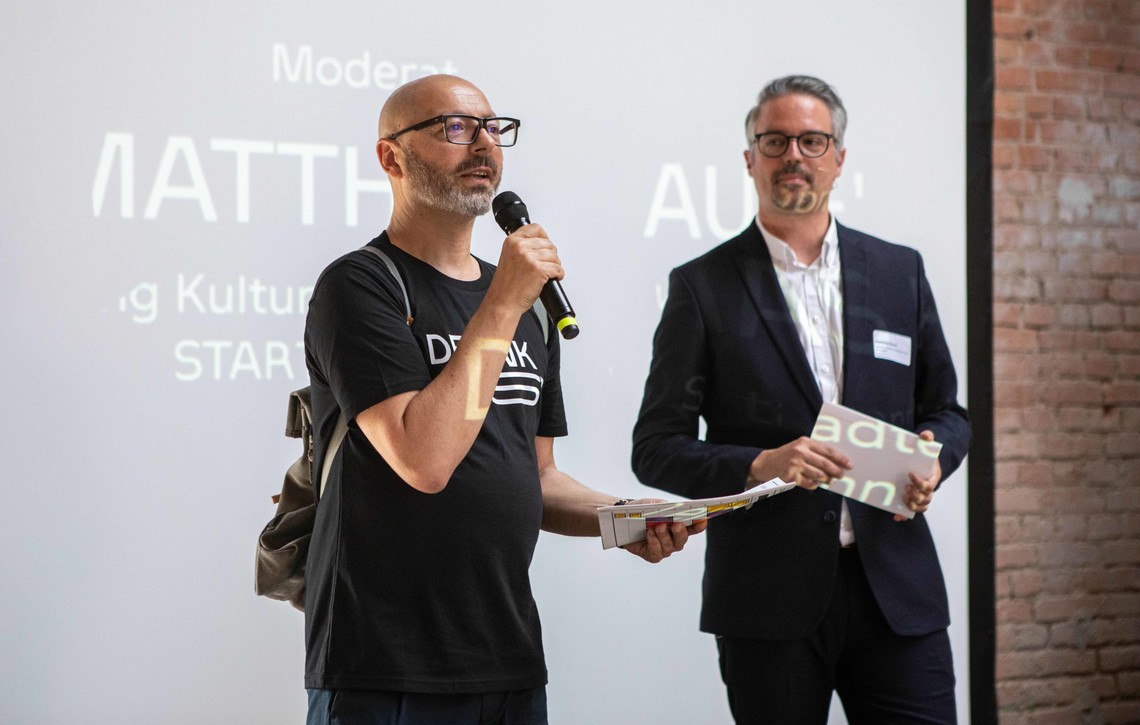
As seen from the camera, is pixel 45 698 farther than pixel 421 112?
Yes

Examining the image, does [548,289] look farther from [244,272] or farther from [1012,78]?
[1012,78]

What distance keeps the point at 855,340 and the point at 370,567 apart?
1.11m

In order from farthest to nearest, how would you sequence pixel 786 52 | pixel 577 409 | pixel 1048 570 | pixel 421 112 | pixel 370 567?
pixel 1048 570
pixel 786 52
pixel 577 409
pixel 421 112
pixel 370 567

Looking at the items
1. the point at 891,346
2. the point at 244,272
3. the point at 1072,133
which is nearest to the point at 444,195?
the point at 891,346

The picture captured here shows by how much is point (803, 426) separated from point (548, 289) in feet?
2.48

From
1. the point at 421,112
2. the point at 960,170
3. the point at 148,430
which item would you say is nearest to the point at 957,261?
the point at 960,170

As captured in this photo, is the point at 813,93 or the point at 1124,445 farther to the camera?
the point at 1124,445

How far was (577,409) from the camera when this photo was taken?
9.98ft

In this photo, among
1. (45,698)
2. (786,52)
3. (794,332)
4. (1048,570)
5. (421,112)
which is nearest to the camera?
(421,112)

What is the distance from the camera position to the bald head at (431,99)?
1837 mm

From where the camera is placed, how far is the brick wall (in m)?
3.53

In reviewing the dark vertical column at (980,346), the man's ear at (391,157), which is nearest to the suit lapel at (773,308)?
the man's ear at (391,157)

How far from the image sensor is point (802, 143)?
2320mm

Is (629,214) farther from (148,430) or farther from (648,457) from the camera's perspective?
(148,430)
